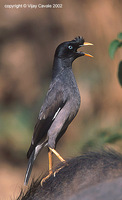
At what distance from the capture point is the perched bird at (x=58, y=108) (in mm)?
2820

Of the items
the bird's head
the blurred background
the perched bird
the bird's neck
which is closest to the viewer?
the perched bird

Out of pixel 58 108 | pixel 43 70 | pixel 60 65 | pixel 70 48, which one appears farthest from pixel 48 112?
pixel 43 70

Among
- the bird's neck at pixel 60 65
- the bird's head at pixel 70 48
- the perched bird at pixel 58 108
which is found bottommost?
the perched bird at pixel 58 108

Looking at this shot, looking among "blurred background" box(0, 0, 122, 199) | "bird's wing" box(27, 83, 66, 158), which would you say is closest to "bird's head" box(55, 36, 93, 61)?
"bird's wing" box(27, 83, 66, 158)

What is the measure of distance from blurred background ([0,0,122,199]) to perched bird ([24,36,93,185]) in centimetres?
390

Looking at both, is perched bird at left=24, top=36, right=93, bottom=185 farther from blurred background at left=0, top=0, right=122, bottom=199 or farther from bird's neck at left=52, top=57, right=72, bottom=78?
blurred background at left=0, top=0, right=122, bottom=199

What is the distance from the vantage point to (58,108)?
9.47 feet

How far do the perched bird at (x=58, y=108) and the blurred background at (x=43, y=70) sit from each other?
12.8 feet

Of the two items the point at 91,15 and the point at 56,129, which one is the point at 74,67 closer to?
the point at 91,15

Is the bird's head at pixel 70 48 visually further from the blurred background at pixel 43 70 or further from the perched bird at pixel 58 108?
the blurred background at pixel 43 70

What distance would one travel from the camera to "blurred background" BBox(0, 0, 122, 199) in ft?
23.6

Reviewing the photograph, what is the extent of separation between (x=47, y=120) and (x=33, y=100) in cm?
473

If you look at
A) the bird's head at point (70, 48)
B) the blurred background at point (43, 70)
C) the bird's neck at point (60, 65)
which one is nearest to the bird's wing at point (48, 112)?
the bird's neck at point (60, 65)

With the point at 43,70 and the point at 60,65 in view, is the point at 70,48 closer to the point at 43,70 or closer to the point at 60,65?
the point at 60,65
